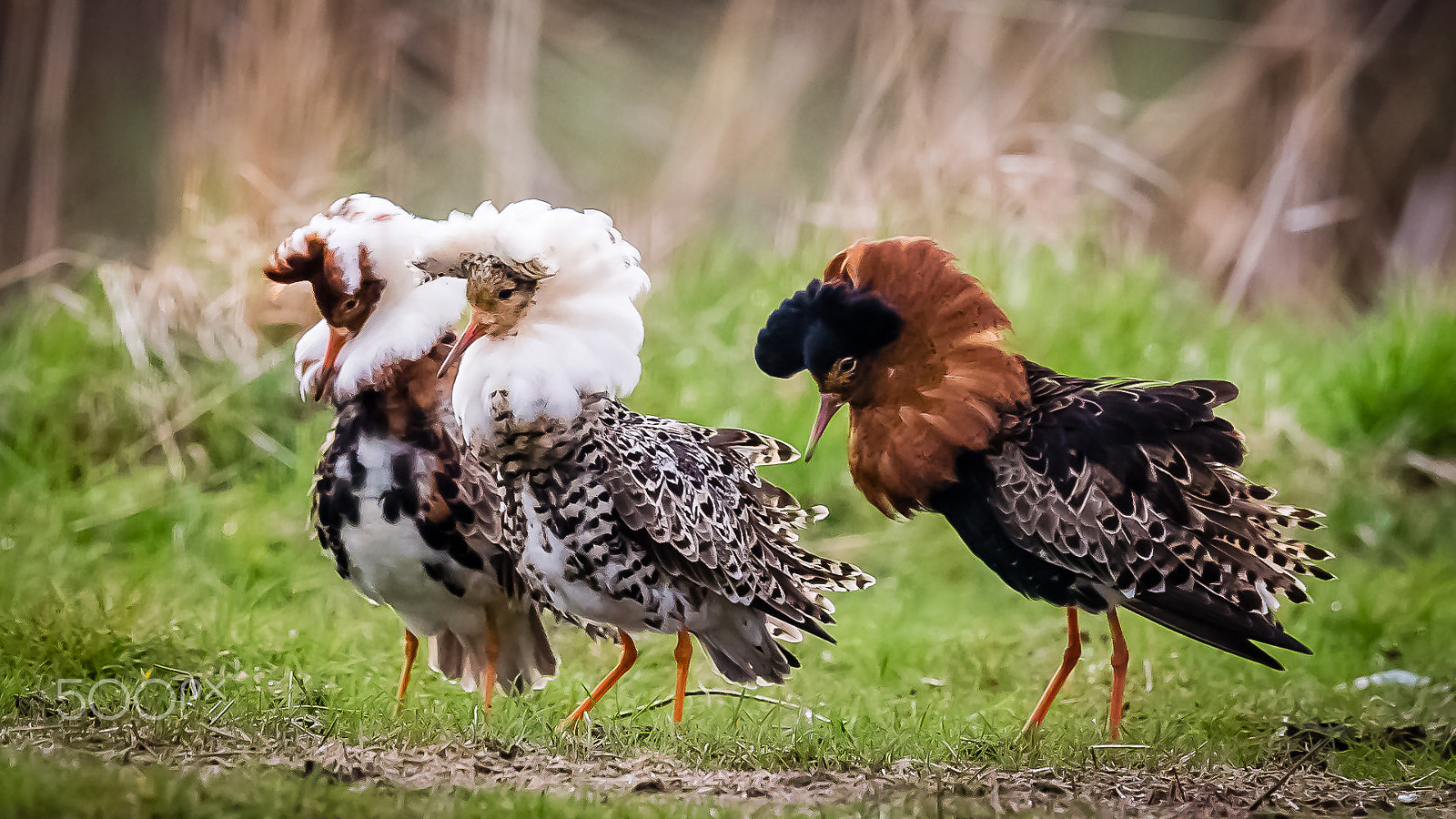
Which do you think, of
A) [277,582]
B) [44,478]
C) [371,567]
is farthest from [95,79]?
[371,567]

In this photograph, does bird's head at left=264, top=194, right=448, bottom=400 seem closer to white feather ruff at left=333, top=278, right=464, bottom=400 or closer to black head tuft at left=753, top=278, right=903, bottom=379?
white feather ruff at left=333, top=278, right=464, bottom=400

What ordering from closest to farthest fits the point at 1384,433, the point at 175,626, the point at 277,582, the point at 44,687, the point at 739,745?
the point at 739,745
the point at 44,687
the point at 175,626
the point at 277,582
the point at 1384,433

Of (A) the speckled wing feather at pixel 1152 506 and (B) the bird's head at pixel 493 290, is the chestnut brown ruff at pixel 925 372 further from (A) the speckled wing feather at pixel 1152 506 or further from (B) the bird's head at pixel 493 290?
(B) the bird's head at pixel 493 290

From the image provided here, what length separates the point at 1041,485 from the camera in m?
4.36

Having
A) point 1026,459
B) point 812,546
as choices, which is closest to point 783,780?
point 1026,459

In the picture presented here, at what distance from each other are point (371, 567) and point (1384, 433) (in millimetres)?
6055

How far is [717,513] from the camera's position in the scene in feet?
14.7

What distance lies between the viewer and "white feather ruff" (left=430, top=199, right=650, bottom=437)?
4.24m

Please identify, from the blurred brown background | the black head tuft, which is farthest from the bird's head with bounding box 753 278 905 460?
the blurred brown background

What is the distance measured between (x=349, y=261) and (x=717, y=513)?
1.46 m

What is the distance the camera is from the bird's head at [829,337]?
435 cm

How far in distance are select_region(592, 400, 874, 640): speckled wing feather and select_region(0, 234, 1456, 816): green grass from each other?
47cm

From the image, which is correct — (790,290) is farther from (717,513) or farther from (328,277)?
(328,277)

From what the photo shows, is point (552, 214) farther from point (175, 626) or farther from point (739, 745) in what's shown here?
point (175, 626)
